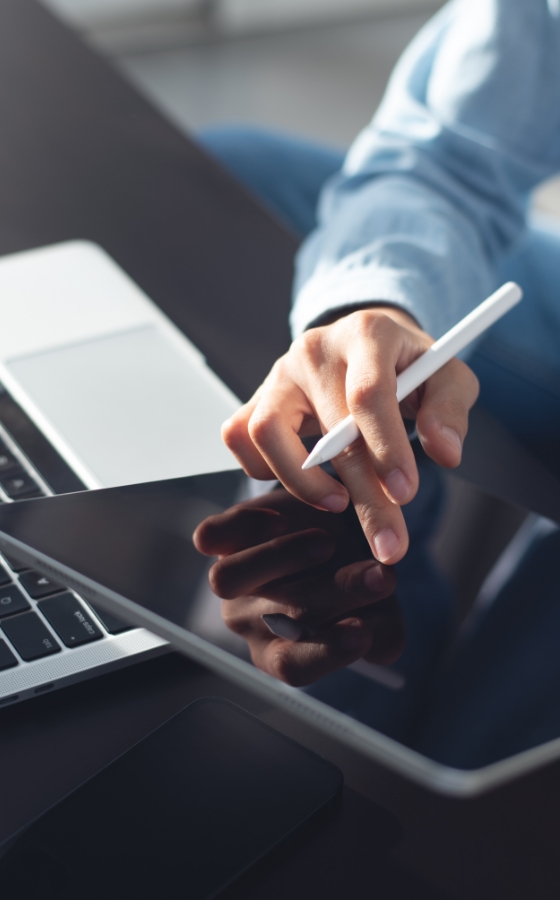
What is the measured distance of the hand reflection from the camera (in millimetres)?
260

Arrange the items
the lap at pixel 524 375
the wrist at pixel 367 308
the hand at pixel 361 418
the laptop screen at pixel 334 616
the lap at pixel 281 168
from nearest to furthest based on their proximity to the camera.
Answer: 1. the laptop screen at pixel 334 616
2. the hand at pixel 361 418
3. the wrist at pixel 367 308
4. the lap at pixel 524 375
5. the lap at pixel 281 168

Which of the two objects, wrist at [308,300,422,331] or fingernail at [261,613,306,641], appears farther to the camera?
wrist at [308,300,422,331]

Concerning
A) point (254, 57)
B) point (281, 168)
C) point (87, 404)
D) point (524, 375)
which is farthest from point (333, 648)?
point (254, 57)

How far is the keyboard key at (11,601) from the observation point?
1.01 feet

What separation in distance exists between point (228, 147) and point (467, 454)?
0.52 m

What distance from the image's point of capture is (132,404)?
0.42 metres

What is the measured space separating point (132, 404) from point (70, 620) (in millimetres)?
140

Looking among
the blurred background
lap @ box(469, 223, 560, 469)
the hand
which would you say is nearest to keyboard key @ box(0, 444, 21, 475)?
the hand

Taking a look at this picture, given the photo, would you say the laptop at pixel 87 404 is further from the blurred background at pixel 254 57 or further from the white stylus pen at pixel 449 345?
the blurred background at pixel 254 57

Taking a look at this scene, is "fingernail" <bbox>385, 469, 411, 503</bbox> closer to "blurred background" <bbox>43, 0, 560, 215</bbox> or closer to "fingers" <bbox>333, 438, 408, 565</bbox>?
"fingers" <bbox>333, 438, 408, 565</bbox>

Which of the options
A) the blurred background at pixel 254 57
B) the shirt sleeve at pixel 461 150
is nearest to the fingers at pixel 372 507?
the shirt sleeve at pixel 461 150

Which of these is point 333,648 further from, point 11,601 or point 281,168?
point 281,168

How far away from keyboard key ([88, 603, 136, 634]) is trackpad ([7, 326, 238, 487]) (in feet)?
0.24

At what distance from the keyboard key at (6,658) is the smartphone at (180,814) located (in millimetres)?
52
